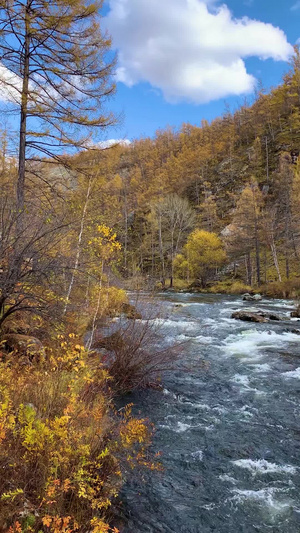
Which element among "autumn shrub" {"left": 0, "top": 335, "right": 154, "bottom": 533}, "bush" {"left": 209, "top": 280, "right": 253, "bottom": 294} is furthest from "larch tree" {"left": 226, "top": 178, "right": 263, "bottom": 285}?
"autumn shrub" {"left": 0, "top": 335, "right": 154, "bottom": 533}

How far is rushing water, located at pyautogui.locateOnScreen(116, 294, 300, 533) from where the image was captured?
3980 mm

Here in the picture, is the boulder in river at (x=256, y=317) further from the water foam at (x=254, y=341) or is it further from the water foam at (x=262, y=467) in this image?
the water foam at (x=262, y=467)

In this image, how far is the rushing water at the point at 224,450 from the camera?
398 cm

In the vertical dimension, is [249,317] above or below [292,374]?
above

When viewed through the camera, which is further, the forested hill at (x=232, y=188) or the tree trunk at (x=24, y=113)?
the forested hill at (x=232, y=188)

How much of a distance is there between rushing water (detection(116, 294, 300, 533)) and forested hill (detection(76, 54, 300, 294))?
59.9 feet

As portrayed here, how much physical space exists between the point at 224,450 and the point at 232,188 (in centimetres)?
6432

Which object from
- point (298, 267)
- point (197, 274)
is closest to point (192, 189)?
point (197, 274)

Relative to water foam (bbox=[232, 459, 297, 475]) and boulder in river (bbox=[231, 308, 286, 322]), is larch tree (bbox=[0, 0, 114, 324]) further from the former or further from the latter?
boulder in river (bbox=[231, 308, 286, 322])

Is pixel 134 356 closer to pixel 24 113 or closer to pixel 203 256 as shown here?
pixel 24 113

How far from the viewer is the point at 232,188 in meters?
64.9

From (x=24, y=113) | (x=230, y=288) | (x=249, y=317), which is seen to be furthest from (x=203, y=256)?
(x=24, y=113)

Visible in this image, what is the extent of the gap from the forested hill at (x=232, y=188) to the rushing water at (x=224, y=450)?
1825 cm

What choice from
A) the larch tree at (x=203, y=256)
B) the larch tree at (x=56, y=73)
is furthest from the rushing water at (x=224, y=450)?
the larch tree at (x=203, y=256)
